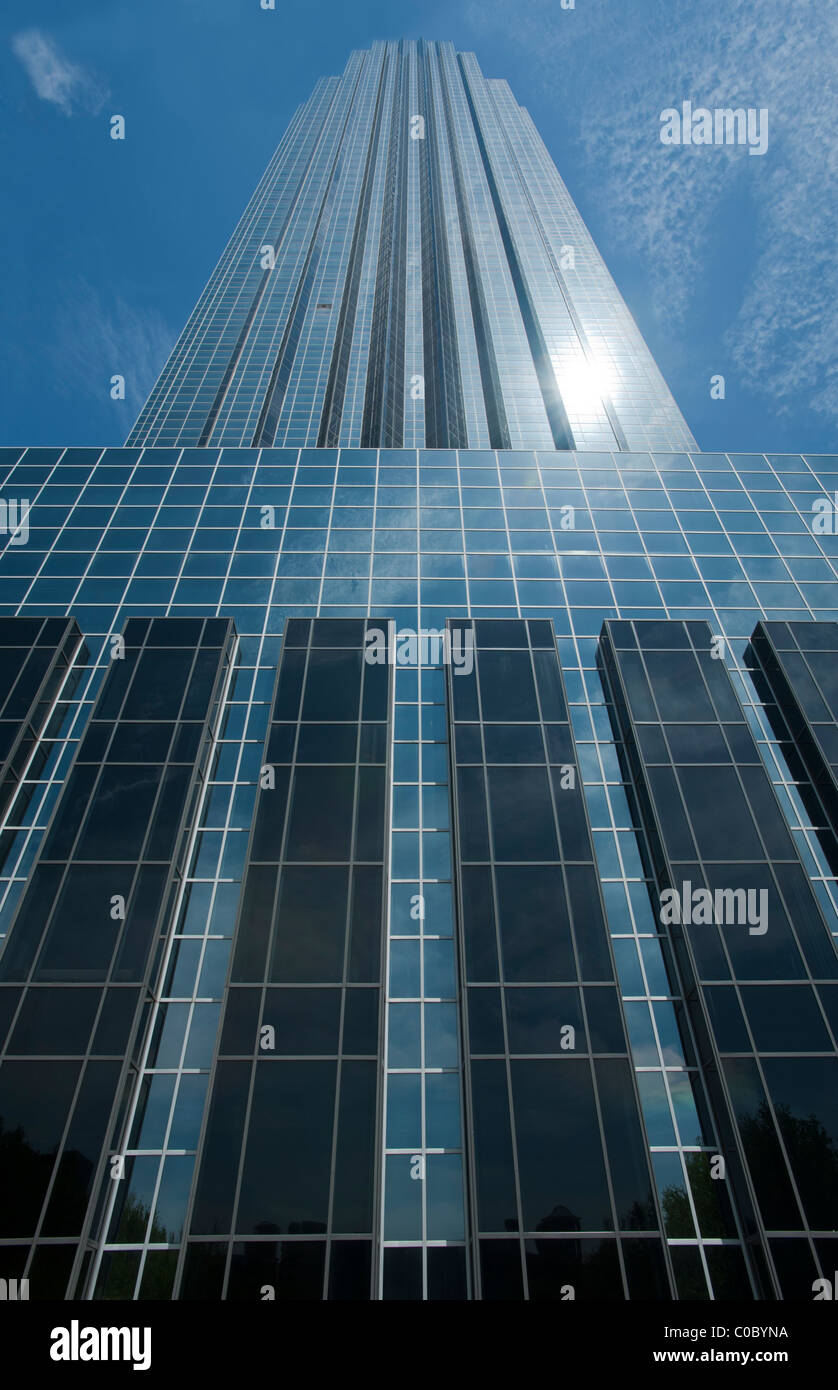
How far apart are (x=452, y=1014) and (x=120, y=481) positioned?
3006 cm

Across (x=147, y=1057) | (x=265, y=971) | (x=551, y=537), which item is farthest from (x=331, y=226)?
(x=147, y=1057)

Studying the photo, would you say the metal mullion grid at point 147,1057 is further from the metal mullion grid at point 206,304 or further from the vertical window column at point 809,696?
the metal mullion grid at point 206,304

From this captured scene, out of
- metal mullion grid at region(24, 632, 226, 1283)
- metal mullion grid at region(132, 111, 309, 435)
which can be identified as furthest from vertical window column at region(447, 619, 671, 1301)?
metal mullion grid at region(132, 111, 309, 435)

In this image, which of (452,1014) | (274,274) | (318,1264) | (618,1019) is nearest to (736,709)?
(618,1019)

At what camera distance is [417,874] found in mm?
24328

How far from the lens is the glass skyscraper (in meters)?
17.1

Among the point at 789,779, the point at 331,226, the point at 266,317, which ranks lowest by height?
the point at 789,779

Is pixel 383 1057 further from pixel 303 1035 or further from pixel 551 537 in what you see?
pixel 551 537

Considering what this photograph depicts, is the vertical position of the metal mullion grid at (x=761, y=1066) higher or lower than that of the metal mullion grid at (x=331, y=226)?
lower

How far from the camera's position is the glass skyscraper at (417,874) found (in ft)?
56.2

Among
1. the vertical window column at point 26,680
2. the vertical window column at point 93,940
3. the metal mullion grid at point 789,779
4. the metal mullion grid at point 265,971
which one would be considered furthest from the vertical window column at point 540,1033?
the vertical window column at point 26,680

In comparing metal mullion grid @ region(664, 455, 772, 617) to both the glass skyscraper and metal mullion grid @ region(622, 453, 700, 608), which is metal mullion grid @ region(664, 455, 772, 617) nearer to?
metal mullion grid @ region(622, 453, 700, 608)

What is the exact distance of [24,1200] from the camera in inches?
659
